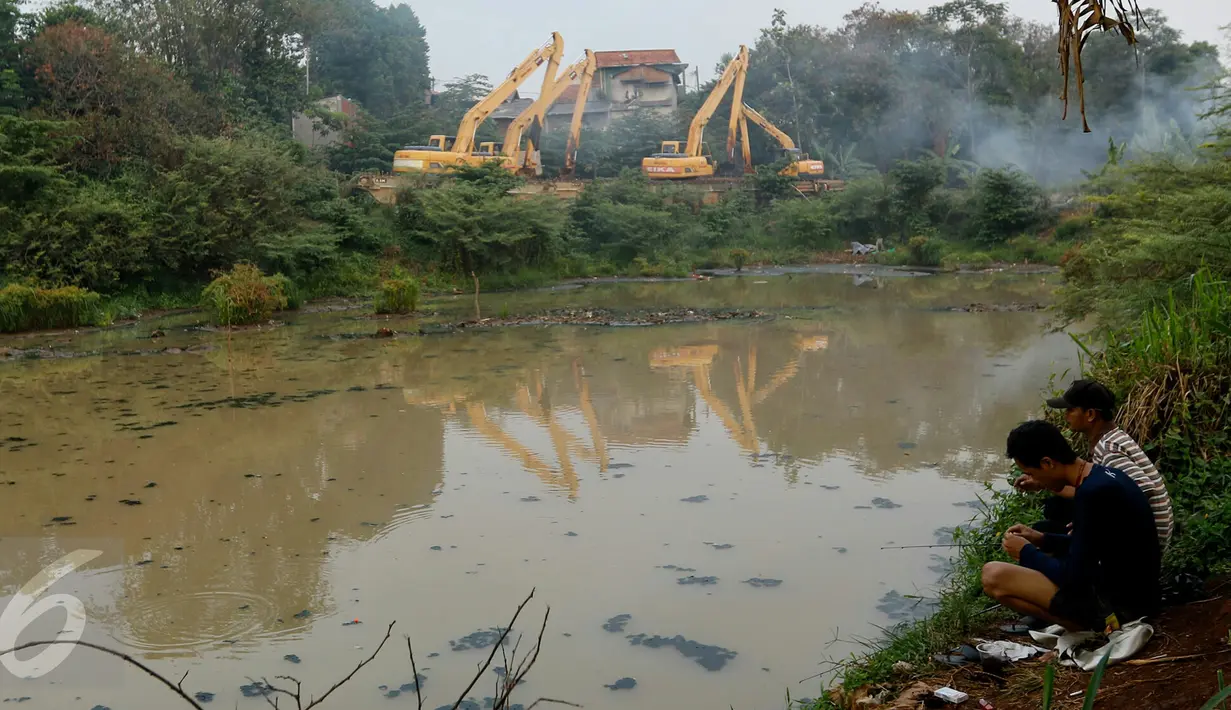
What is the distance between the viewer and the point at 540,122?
31.5 metres

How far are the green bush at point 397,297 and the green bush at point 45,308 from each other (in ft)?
15.5

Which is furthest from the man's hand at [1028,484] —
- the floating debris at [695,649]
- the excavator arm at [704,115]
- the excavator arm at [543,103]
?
the excavator arm at [704,115]

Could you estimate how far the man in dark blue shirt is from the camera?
328cm

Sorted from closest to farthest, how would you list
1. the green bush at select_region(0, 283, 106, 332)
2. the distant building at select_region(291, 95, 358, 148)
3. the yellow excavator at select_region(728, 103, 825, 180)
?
the green bush at select_region(0, 283, 106, 332)
the distant building at select_region(291, 95, 358, 148)
the yellow excavator at select_region(728, 103, 825, 180)

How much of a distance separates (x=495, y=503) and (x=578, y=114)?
1116 inches

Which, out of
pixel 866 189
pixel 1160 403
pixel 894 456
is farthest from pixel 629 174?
pixel 1160 403

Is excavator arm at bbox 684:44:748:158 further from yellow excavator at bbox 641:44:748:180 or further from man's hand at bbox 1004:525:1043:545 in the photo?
man's hand at bbox 1004:525:1043:545

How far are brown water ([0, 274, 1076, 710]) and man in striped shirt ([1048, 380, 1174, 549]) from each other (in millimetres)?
1266

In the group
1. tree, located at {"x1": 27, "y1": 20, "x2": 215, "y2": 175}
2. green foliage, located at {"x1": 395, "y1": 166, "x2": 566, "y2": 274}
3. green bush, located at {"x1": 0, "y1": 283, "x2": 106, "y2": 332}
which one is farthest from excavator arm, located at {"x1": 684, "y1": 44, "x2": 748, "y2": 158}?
green bush, located at {"x1": 0, "y1": 283, "x2": 106, "y2": 332}

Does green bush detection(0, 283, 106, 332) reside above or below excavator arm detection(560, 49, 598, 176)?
below

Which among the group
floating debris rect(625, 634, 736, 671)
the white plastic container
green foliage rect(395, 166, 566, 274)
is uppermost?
green foliage rect(395, 166, 566, 274)

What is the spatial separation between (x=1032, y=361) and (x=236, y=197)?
52.6 feet

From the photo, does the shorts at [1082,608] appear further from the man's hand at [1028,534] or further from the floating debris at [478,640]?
the floating debris at [478,640]

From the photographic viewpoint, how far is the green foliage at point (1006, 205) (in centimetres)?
2842
